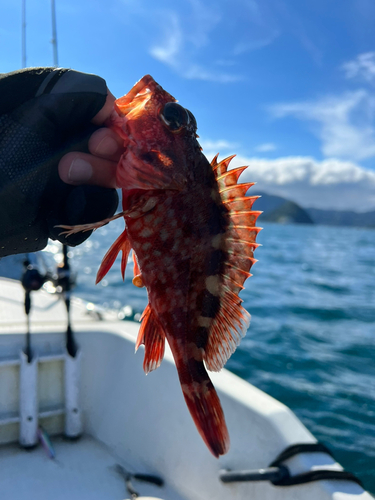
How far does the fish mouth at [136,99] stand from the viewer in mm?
1757

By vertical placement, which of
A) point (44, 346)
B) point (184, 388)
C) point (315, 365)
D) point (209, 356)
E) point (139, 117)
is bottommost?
point (315, 365)

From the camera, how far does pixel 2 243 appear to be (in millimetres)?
1795

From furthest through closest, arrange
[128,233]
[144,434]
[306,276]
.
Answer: [306,276] < [144,434] < [128,233]

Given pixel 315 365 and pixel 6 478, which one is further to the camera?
pixel 315 365

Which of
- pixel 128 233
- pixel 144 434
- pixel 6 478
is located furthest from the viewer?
pixel 144 434

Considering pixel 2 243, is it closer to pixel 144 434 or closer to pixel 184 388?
pixel 184 388

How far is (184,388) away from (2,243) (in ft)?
3.49

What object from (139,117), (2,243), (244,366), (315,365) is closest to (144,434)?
(2,243)

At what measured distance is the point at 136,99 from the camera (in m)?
1.82

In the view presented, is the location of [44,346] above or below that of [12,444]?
above

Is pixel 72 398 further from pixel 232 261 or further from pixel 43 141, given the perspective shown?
pixel 43 141

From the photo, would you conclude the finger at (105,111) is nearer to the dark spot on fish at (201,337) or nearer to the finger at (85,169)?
the finger at (85,169)

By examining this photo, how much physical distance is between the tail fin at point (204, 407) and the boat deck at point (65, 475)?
→ 215 cm

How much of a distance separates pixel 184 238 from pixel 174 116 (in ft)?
1.78
